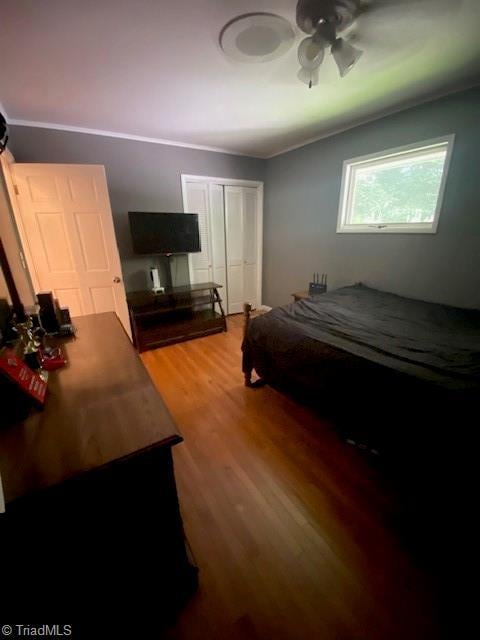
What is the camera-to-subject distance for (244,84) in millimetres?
1910

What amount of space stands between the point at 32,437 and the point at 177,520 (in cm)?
55

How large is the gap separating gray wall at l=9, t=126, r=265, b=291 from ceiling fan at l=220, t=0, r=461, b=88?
2.04m

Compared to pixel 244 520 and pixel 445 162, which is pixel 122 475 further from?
pixel 445 162

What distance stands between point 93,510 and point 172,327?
2641 millimetres

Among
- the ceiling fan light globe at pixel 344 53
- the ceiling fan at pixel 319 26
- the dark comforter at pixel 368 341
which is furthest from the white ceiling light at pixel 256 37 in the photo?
the dark comforter at pixel 368 341

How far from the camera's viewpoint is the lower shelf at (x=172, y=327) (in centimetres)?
311

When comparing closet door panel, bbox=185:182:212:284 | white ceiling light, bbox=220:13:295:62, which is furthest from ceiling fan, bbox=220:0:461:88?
closet door panel, bbox=185:182:212:284

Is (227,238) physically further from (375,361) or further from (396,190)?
(375,361)

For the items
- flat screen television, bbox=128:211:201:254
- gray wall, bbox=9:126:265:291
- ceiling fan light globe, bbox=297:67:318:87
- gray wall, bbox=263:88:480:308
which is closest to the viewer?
ceiling fan light globe, bbox=297:67:318:87

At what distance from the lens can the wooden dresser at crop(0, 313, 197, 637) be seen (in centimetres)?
64

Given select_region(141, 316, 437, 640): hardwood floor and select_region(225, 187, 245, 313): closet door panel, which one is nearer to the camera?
select_region(141, 316, 437, 640): hardwood floor

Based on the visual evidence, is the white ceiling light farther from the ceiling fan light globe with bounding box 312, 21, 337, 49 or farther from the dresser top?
the dresser top

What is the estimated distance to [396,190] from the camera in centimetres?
265

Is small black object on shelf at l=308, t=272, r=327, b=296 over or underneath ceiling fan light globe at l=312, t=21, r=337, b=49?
underneath
